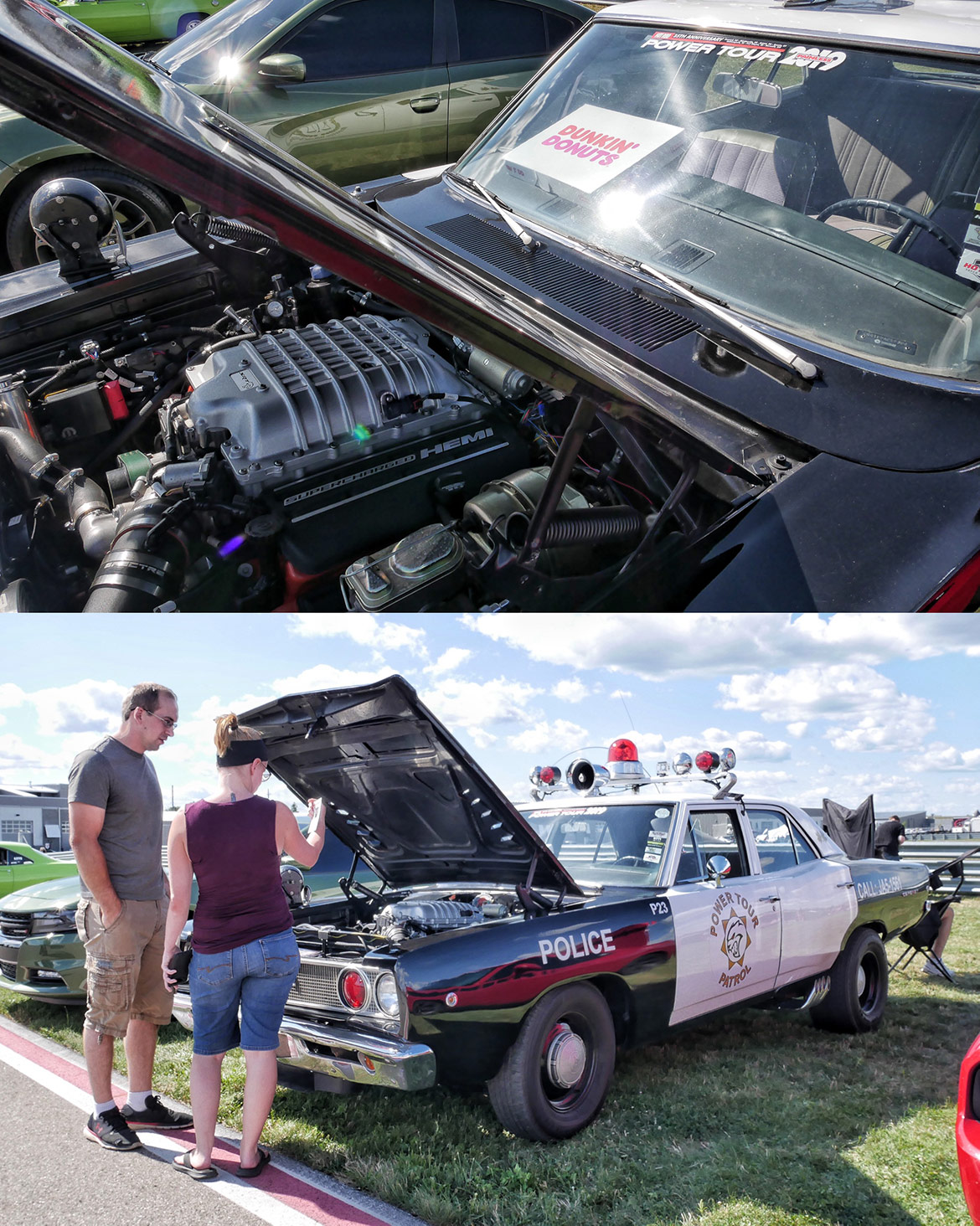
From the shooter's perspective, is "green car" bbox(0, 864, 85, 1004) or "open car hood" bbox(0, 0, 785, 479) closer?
"open car hood" bbox(0, 0, 785, 479)

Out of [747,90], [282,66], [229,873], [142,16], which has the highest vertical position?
[142,16]

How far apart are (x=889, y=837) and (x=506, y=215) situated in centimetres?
530

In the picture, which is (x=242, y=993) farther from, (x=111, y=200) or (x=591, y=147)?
(x=111, y=200)

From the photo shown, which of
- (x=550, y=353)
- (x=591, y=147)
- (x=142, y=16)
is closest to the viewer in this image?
(x=550, y=353)

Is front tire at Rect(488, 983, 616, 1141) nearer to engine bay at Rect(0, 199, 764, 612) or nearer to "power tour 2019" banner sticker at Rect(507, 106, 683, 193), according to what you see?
engine bay at Rect(0, 199, 764, 612)

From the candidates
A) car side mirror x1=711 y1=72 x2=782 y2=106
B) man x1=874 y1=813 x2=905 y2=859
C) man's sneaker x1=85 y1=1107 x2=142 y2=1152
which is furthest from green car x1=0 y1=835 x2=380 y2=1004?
man x1=874 y1=813 x2=905 y2=859

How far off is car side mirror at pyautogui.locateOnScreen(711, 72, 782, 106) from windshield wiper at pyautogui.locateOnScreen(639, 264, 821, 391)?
117 centimetres

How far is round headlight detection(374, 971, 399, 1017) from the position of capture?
279 cm

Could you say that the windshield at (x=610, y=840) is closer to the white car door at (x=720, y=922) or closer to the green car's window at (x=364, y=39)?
the white car door at (x=720, y=922)

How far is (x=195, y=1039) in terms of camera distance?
271 cm

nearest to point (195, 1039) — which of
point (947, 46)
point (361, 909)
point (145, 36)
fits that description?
point (361, 909)

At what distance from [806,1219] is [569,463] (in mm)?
1969

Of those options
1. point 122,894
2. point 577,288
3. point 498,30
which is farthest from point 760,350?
point 498,30

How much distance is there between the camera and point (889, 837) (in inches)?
271
